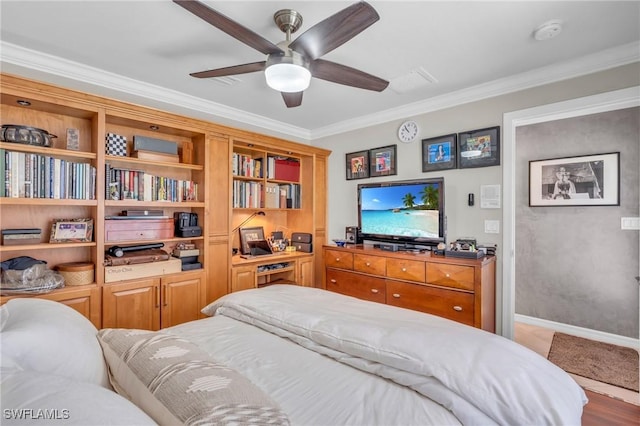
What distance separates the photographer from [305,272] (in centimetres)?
379

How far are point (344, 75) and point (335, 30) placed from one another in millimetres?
459

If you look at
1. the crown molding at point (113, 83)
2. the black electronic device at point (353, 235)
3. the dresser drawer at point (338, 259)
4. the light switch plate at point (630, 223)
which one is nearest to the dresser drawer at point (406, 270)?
the dresser drawer at point (338, 259)

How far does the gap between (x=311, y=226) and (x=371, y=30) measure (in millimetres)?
2451

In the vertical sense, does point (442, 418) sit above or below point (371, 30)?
below

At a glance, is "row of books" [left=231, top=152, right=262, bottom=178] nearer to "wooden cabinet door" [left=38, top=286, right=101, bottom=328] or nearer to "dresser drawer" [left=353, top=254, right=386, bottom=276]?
"dresser drawer" [left=353, top=254, right=386, bottom=276]

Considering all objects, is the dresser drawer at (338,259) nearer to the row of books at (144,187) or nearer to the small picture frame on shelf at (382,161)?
the small picture frame on shelf at (382,161)

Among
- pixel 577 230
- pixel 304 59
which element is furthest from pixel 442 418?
pixel 577 230

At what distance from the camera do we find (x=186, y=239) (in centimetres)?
285

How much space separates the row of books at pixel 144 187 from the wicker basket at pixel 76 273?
1.87ft

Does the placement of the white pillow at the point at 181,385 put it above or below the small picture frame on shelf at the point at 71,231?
below

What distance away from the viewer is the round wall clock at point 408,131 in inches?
132

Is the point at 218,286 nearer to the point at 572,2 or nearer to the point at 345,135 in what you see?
the point at 345,135

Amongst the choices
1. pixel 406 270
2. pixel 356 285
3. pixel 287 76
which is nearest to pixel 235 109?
pixel 287 76

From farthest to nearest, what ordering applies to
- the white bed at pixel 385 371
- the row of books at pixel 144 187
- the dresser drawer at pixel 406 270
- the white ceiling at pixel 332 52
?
the dresser drawer at pixel 406 270
the row of books at pixel 144 187
the white ceiling at pixel 332 52
the white bed at pixel 385 371
